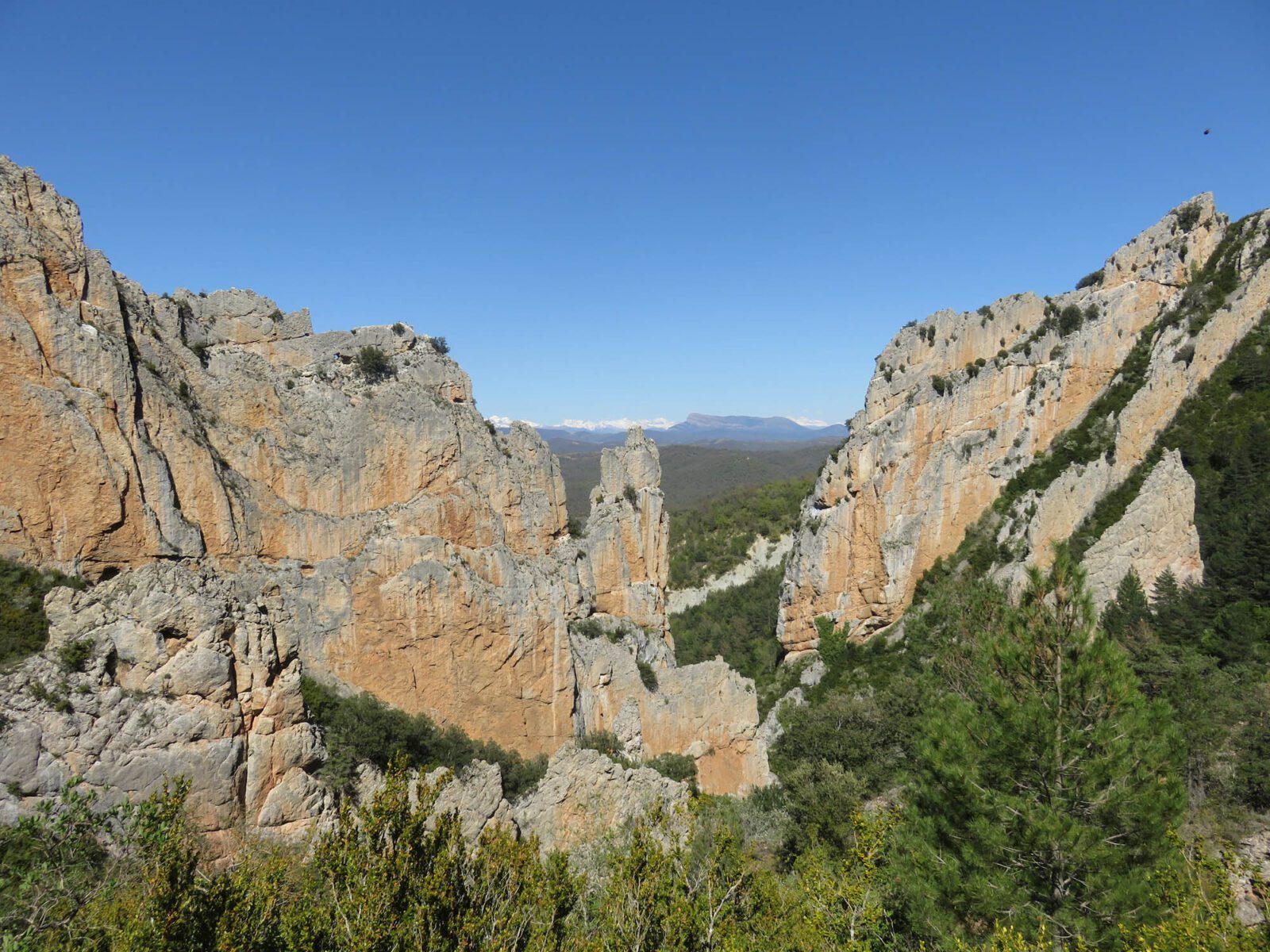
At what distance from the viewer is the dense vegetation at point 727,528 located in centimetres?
6688

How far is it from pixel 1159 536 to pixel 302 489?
37.0 metres

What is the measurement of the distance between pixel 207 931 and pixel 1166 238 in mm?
58460

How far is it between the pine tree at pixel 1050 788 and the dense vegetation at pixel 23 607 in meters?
17.8

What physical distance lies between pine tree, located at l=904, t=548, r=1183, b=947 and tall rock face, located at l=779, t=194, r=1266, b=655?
93.9 feet

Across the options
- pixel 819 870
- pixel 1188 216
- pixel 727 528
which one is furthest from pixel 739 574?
pixel 819 870

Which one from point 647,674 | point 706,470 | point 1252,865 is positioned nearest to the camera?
point 1252,865

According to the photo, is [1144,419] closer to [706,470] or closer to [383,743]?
[383,743]

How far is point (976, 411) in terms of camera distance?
41.3 m

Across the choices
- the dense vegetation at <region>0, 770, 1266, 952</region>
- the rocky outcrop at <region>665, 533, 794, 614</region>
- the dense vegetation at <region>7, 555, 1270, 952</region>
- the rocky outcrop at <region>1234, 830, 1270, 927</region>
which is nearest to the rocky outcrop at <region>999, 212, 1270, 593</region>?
the rocky outcrop at <region>1234, 830, 1270, 927</region>

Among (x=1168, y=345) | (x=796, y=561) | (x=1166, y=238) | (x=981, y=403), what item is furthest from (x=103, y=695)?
(x=1166, y=238)

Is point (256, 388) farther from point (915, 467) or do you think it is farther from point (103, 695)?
point (915, 467)

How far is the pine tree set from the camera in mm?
10039

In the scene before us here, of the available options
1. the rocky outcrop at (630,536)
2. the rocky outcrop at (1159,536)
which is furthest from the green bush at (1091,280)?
the rocky outcrop at (630,536)

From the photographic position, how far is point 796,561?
143ft
